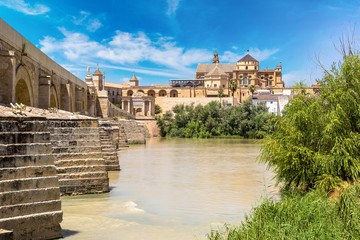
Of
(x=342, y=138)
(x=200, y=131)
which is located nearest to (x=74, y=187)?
(x=342, y=138)

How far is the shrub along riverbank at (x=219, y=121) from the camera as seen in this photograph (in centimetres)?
5262

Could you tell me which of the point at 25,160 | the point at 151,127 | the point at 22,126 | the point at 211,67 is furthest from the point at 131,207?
the point at 211,67

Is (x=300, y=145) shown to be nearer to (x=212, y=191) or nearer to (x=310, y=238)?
(x=212, y=191)

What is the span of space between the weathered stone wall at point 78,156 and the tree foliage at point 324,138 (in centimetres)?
435

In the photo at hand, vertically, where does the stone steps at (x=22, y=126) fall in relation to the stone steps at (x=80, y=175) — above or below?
above

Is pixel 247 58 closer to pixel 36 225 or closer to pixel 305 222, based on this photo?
pixel 305 222

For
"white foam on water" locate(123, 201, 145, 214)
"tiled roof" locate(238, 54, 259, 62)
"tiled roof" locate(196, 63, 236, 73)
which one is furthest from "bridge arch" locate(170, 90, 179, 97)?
"white foam on water" locate(123, 201, 145, 214)

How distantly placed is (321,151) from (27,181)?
262 inches

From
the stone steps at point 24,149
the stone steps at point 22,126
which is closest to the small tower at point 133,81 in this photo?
the stone steps at point 22,126

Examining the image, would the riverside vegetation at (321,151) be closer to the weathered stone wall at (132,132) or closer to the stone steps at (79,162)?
the stone steps at (79,162)

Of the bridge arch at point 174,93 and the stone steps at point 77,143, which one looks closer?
the stone steps at point 77,143

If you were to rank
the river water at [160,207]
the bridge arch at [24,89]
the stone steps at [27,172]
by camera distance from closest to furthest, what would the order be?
the stone steps at [27,172] < the river water at [160,207] < the bridge arch at [24,89]

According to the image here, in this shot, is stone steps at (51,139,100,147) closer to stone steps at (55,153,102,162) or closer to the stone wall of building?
stone steps at (55,153,102,162)

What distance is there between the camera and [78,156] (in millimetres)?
8930
